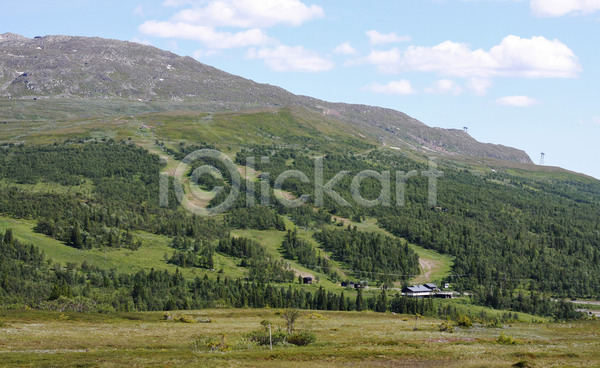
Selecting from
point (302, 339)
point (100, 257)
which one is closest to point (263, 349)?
point (302, 339)

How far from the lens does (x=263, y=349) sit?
81.2 meters

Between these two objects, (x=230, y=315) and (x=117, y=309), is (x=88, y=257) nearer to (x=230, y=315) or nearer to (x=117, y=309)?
(x=117, y=309)

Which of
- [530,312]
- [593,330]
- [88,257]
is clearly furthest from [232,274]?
[593,330]

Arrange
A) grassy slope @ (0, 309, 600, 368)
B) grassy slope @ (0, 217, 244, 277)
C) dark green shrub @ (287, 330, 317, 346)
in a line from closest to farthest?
grassy slope @ (0, 309, 600, 368)
dark green shrub @ (287, 330, 317, 346)
grassy slope @ (0, 217, 244, 277)

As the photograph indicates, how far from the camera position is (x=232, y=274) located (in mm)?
196375

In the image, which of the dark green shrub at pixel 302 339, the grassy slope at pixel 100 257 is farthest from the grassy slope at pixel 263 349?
the grassy slope at pixel 100 257

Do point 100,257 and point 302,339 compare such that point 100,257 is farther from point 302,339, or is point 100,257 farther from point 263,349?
point 263,349

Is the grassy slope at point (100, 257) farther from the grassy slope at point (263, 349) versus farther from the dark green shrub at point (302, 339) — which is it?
the dark green shrub at point (302, 339)

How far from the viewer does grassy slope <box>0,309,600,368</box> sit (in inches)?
2707

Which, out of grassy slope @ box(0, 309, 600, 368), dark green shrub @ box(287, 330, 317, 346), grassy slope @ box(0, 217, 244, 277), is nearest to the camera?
grassy slope @ box(0, 309, 600, 368)

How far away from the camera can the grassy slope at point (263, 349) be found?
68750 millimetres

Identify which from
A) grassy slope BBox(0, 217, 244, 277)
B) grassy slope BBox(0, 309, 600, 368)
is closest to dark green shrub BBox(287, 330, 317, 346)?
grassy slope BBox(0, 309, 600, 368)

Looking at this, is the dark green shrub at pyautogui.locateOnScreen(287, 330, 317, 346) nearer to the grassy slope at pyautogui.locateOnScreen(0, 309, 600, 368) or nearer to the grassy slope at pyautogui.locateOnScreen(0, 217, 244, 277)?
the grassy slope at pyautogui.locateOnScreen(0, 309, 600, 368)

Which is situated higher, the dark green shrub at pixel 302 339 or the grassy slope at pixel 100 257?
the dark green shrub at pixel 302 339
